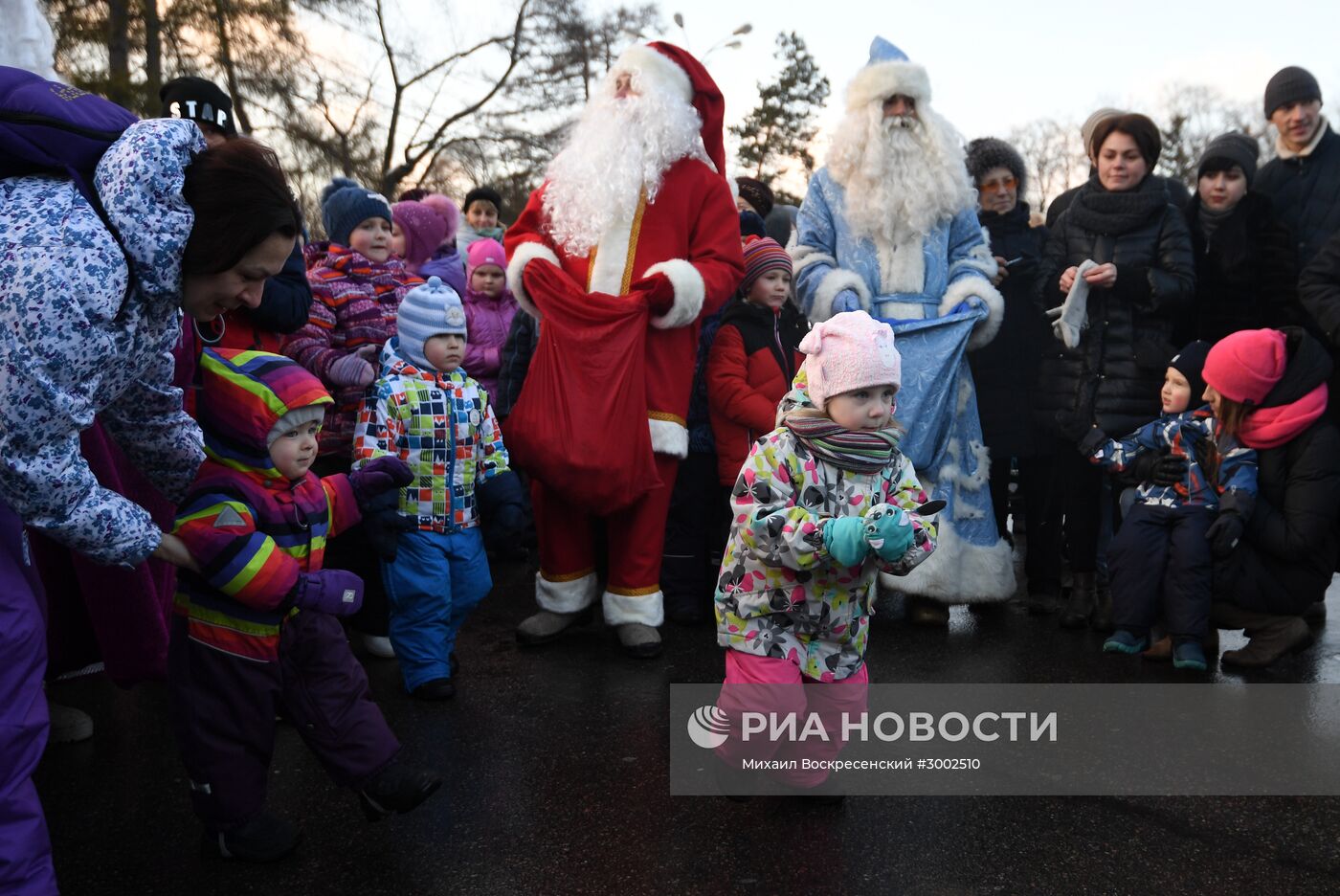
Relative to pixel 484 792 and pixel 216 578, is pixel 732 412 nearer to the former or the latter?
pixel 484 792

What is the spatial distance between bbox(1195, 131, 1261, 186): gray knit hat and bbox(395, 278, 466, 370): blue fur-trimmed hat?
3.71 meters

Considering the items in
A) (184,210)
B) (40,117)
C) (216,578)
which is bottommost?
(216,578)

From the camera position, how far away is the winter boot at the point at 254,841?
2.81 meters

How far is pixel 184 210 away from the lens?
215cm

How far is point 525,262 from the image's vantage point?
15.4ft

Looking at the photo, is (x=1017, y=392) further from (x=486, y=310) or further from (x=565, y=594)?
(x=486, y=310)

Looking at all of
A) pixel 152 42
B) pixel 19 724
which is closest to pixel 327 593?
pixel 19 724

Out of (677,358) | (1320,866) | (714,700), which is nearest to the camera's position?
(1320,866)

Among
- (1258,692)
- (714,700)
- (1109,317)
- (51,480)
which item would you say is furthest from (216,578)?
(1109,317)

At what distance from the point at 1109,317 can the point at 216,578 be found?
406cm

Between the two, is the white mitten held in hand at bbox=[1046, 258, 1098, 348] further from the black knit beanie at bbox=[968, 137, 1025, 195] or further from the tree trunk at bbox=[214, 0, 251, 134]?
the tree trunk at bbox=[214, 0, 251, 134]

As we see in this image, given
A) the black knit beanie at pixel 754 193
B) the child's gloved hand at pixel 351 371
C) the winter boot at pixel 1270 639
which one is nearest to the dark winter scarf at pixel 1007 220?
the black knit beanie at pixel 754 193

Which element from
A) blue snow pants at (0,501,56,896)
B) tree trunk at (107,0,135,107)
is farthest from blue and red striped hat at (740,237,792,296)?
tree trunk at (107,0,135,107)

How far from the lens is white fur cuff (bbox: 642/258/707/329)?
14.7 ft
